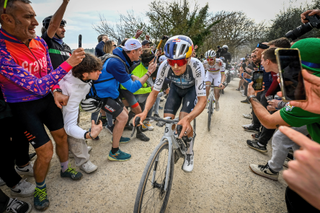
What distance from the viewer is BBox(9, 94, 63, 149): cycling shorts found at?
192 cm

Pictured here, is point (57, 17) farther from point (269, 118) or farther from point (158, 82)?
point (269, 118)

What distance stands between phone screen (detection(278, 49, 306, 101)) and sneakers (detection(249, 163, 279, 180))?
2590 mm

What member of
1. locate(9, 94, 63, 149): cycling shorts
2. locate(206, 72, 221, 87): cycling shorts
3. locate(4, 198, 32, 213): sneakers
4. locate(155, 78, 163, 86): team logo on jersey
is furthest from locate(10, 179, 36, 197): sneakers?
locate(206, 72, 221, 87): cycling shorts

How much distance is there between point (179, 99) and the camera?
297cm

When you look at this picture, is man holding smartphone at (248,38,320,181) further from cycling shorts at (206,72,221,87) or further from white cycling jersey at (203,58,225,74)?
white cycling jersey at (203,58,225,74)

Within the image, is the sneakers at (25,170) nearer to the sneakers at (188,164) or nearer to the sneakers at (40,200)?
the sneakers at (40,200)

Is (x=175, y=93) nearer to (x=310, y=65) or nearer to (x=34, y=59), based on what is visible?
(x=310, y=65)

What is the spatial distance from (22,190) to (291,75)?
145 inches

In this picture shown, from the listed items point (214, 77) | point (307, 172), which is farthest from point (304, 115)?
point (214, 77)

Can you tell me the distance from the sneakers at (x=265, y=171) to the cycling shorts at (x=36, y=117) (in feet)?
12.4

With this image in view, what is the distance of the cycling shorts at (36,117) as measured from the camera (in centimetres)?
192

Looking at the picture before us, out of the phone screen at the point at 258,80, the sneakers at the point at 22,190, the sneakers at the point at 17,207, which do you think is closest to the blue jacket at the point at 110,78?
the sneakers at the point at 22,190

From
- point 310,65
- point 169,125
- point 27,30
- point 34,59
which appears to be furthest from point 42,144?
point 310,65

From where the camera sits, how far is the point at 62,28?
2.91m
